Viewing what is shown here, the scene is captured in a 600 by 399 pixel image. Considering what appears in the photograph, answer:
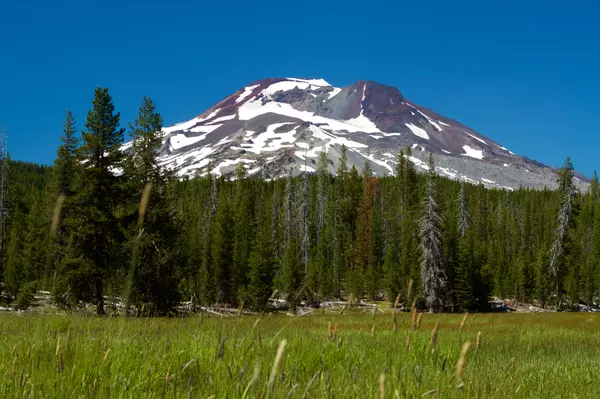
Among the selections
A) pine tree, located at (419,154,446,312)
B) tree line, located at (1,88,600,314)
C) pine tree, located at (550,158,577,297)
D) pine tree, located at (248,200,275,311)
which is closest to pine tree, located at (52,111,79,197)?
tree line, located at (1,88,600,314)

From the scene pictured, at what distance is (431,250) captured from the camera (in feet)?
173

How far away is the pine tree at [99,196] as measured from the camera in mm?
28266

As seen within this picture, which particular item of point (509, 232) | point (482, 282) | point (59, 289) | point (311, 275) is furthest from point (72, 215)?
point (509, 232)

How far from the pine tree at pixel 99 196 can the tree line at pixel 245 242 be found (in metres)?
0.09

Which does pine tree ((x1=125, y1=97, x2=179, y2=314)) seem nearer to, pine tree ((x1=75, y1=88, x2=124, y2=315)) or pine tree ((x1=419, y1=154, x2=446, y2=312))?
pine tree ((x1=75, y1=88, x2=124, y2=315))

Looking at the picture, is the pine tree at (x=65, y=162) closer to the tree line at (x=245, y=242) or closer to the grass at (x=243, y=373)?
the tree line at (x=245, y=242)

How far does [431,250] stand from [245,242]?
78.8 feet

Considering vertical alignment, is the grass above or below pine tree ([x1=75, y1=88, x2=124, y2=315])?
below

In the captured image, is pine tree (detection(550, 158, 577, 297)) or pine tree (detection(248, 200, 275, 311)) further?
pine tree (detection(550, 158, 577, 297))

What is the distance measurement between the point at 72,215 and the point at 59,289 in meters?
5.50

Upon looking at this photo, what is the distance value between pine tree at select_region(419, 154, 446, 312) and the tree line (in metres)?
0.16

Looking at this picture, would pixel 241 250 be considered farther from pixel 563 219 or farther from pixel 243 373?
pixel 243 373

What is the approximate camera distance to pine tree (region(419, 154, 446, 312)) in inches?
2067

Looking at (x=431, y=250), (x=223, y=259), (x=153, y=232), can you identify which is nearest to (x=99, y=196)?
(x=153, y=232)
